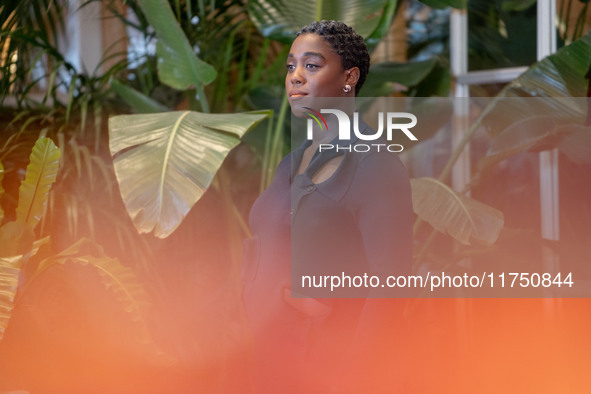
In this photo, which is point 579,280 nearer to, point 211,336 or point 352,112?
point 352,112

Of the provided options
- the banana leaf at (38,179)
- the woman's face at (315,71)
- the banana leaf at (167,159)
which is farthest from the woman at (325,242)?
the banana leaf at (38,179)

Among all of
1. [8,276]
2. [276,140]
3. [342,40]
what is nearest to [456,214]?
[276,140]

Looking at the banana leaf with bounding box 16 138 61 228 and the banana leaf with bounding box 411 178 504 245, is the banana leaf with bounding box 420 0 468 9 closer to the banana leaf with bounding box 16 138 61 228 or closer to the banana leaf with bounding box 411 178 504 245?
the banana leaf with bounding box 411 178 504 245

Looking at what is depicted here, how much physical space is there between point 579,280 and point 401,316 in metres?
0.69

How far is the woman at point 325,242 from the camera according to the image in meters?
0.87

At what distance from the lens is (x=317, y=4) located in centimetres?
180

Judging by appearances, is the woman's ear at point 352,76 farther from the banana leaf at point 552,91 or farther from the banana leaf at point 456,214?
the banana leaf at point 552,91

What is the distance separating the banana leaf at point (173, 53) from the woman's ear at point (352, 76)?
3.11ft

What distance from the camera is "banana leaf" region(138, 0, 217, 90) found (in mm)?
1775

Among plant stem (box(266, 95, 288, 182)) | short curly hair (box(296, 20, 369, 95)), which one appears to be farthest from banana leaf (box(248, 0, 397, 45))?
short curly hair (box(296, 20, 369, 95))

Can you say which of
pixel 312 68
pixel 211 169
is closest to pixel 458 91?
pixel 211 169

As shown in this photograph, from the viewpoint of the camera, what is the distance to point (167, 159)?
1271 millimetres

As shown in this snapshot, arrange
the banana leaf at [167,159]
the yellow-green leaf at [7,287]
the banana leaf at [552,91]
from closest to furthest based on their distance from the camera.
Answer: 1. the banana leaf at [167,159]
2. the yellow-green leaf at [7,287]
3. the banana leaf at [552,91]

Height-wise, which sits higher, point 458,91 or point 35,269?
point 458,91
